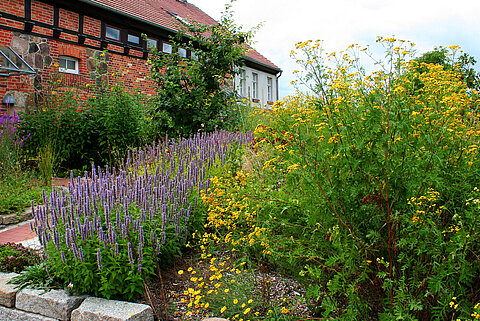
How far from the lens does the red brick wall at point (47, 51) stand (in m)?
9.01

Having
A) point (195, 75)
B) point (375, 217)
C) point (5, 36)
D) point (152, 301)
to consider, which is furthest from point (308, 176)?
point (5, 36)

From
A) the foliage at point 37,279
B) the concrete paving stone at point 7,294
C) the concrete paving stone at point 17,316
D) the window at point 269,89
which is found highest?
the window at point 269,89

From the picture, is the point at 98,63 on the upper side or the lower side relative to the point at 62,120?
upper

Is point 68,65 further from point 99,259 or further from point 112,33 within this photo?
point 99,259

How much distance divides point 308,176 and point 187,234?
1.54 meters

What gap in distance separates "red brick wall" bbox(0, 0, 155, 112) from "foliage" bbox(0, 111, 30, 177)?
3.51ft

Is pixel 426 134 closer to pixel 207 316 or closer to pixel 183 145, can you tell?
pixel 207 316

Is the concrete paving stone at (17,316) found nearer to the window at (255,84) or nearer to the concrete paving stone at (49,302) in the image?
the concrete paving stone at (49,302)

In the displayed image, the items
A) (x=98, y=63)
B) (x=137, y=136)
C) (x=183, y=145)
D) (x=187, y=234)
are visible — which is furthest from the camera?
(x=98, y=63)

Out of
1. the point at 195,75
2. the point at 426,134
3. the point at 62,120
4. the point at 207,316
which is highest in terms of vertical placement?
the point at 195,75

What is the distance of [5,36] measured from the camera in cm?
895

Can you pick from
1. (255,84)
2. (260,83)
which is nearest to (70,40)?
(255,84)

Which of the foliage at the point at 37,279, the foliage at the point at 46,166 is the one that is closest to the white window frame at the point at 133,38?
the foliage at the point at 46,166

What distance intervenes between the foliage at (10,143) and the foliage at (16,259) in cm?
360
